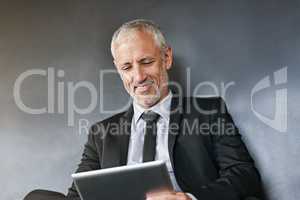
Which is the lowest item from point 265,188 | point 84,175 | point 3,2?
point 265,188

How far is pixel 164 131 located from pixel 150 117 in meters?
0.07

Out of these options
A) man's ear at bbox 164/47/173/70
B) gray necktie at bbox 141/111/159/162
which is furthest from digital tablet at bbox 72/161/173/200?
man's ear at bbox 164/47/173/70

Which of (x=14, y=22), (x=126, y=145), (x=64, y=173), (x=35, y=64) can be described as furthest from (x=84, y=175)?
(x=14, y=22)

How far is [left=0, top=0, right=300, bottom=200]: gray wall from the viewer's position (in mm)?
1792

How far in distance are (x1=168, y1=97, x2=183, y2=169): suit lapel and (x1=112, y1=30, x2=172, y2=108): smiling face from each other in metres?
0.06

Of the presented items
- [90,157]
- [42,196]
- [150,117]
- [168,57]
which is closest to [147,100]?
[150,117]

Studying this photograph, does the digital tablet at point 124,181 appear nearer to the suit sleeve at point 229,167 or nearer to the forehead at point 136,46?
the suit sleeve at point 229,167

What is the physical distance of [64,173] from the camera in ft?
6.41

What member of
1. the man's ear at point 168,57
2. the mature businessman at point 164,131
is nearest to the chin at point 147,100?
the mature businessman at point 164,131

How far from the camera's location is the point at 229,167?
5.17 ft

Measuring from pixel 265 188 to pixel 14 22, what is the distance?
115cm

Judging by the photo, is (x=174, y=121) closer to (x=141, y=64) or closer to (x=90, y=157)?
(x=141, y=64)

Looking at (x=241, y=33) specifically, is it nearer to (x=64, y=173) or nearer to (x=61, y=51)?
(x=61, y=51)

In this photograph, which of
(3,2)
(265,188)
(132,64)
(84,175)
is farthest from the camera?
(3,2)
